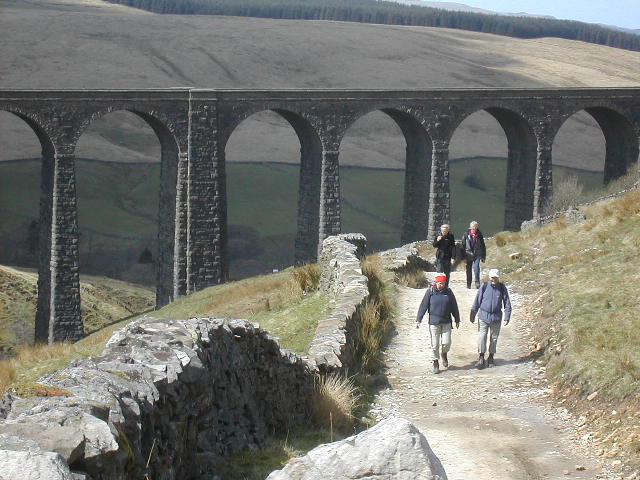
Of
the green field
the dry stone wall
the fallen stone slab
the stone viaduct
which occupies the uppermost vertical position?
the fallen stone slab

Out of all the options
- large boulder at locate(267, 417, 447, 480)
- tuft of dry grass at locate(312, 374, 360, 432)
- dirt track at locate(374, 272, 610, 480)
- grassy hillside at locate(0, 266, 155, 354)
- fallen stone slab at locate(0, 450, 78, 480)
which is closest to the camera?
fallen stone slab at locate(0, 450, 78, 480)

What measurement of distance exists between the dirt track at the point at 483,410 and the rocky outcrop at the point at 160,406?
6.68 ft

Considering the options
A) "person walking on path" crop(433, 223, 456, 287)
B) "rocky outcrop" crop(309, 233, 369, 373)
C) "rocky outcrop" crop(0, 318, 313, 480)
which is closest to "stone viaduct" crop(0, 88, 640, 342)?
"rocky outcrop" crop(309, 233, 369, 373)

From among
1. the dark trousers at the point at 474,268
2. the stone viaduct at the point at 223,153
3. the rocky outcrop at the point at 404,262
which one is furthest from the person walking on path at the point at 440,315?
the stone viaduct at the point at 223,153

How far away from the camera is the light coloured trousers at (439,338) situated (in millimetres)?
15874

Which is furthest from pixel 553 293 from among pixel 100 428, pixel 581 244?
pixel 100 428

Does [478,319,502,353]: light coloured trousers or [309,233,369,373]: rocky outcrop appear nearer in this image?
Answer: [309,233,369,373]: rocky outcrop

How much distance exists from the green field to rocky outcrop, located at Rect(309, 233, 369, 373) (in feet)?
130

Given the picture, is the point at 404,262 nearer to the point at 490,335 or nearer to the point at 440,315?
the point at 490,335

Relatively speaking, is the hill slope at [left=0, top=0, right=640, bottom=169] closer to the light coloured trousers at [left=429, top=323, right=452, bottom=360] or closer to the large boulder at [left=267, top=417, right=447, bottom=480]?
the light coloured trousers at [left=429, top=323, right=452, bottom=360]

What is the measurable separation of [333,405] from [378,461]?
6.53m

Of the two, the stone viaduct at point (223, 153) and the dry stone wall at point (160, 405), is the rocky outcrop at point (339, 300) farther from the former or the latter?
the stone viaduct at point (223, 153)

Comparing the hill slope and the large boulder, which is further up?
the large boulder

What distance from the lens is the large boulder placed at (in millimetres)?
5941
